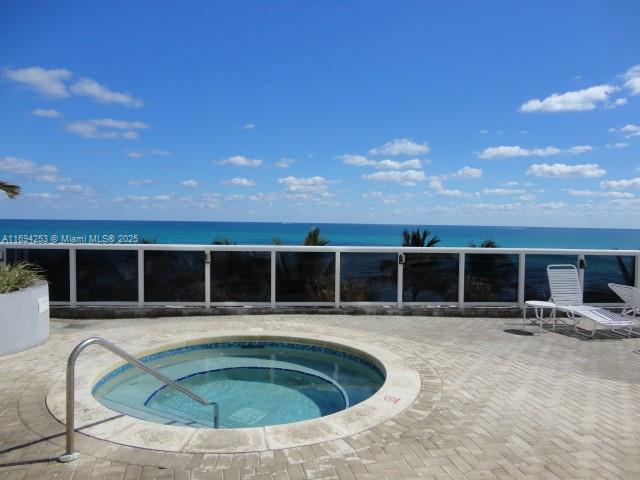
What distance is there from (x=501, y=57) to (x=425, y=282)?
408 inches

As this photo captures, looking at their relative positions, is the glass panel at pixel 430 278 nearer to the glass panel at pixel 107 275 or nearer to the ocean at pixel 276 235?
the glass panel at pixel 107 275

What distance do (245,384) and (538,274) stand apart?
5.98 m

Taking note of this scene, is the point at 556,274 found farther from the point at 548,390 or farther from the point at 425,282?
the point at 548,390


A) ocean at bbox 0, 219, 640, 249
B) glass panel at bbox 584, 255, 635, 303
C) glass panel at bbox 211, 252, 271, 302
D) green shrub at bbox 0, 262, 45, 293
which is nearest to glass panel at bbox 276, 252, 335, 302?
glass panel at bbox 211, 252, 271, 302

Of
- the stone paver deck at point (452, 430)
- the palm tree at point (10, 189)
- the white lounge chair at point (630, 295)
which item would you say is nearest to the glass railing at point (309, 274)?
the white lounge chair at point (630, 295)

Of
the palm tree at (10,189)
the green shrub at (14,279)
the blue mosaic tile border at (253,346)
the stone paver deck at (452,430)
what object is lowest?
the blue mosaic tile border at (253,346)

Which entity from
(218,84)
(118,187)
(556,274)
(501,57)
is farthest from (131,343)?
(118,187)

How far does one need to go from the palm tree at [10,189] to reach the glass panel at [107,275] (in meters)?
1.42

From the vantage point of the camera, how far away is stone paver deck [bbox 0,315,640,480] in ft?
8.30

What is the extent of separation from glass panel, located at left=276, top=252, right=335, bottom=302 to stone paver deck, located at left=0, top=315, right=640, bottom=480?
92.8 inches

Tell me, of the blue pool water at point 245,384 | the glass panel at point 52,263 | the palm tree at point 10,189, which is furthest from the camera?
the glass panel at point 52,263

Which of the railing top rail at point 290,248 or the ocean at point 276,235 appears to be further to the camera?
the ocean at point 276,235

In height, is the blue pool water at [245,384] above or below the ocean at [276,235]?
below

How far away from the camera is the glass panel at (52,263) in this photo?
7.20m
